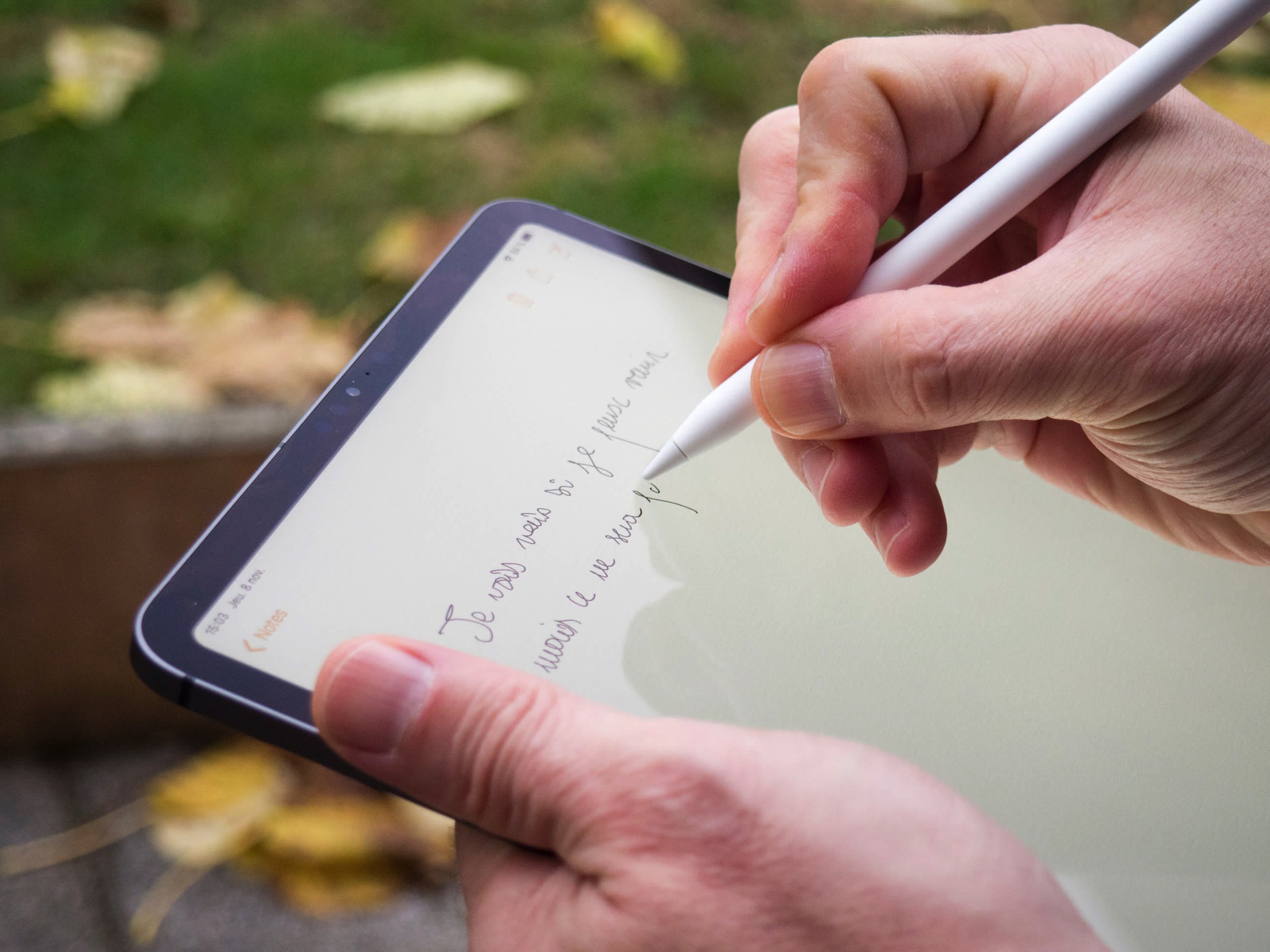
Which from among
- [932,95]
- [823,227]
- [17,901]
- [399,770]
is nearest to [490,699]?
[399,770]

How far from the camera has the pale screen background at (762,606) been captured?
51 cm

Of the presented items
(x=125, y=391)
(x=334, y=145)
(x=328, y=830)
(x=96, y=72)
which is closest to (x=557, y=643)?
(x=328, y=830)

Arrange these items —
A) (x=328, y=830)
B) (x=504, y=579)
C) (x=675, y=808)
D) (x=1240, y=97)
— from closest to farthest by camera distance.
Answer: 1. (x=675, y=808)
2. (x=504, y=579)
3. (x=328, y=830)
4. (x=1240, y=97)

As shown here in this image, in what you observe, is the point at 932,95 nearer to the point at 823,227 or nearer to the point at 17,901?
the point at 823,227

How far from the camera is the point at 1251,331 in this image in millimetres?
496

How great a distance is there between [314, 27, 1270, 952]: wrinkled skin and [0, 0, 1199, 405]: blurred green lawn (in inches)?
17.4

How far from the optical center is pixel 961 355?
1.57 ft

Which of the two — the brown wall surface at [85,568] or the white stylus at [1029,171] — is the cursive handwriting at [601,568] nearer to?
the white stylus at [1029,171]

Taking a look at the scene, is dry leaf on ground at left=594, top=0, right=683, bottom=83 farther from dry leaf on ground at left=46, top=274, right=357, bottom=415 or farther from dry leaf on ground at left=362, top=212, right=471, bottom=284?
dry leaf on ground at left=46, top=274, right=357, bottom=415

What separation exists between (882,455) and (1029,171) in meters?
0.17

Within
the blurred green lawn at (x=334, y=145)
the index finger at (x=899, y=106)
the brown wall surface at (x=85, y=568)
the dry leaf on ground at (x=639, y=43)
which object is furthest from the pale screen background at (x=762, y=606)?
the dry leaf on ground at (x=639, y=43)

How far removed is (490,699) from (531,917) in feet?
0.31

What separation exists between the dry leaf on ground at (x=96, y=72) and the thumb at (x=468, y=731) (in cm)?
85

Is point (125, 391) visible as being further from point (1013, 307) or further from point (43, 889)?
point (1013, 307)
